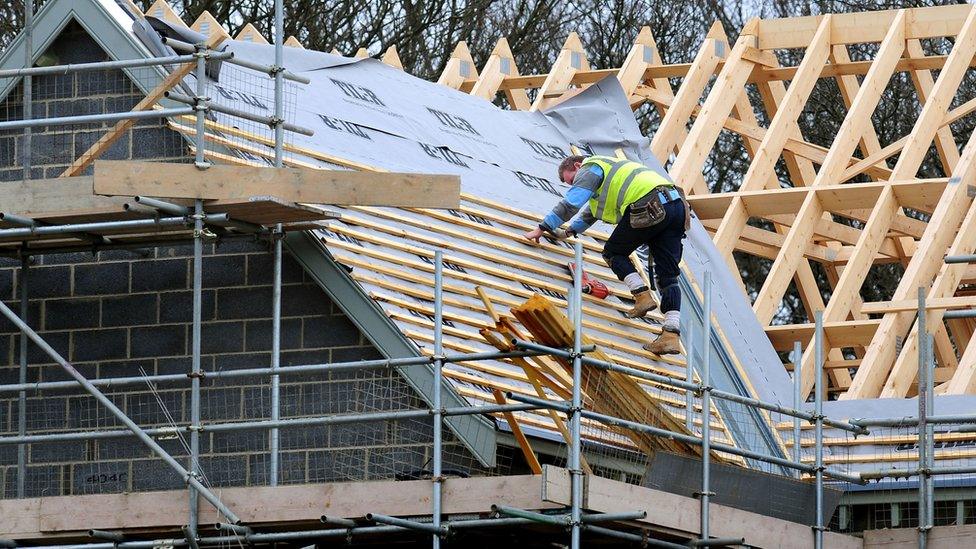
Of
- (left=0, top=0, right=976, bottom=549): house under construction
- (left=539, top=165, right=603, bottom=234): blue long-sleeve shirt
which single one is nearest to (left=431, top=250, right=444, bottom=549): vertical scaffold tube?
(left=0, top=0, right=976, bottom=549): house under construction

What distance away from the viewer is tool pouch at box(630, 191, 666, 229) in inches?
554

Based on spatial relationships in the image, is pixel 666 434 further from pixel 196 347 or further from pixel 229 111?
pixel 229 111

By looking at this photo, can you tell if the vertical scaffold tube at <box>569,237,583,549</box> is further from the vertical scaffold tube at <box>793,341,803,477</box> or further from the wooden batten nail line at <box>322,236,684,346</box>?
the vertical scaffold tube at <box>793,341,803,477</box>

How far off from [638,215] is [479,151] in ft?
9.30

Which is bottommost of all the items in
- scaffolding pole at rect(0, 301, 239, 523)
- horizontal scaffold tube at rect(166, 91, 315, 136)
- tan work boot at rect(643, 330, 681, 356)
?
scaffolding pole at rect(0, 301, 239, 523)

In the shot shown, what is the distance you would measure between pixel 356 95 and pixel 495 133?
143 cm

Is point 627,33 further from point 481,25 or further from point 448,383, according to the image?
point 448,383

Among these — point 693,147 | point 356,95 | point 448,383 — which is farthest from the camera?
point 693,147

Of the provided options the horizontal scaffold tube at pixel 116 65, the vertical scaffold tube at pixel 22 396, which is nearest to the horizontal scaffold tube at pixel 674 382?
the horizontal scaffold tube at pixel 116 65

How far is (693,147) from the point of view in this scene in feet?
59.9

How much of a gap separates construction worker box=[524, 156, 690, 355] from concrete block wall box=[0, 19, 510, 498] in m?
1.98

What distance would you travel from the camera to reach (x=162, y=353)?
13242 millimetres

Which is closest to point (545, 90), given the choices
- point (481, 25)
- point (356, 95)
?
point (356, 95)

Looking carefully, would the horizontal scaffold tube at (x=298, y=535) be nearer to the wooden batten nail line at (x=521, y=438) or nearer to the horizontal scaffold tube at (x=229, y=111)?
the wooden batten nail line at (x=521, y=438)
